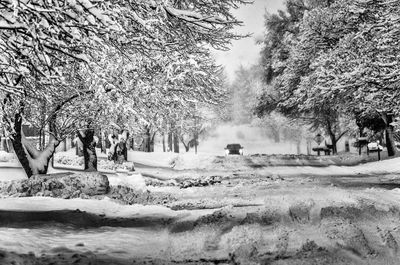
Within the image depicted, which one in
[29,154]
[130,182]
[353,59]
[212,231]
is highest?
[353,59]

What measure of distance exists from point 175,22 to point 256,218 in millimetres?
4159

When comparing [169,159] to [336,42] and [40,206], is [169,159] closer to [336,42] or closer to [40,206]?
[336,42]

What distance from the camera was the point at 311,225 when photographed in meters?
7.04

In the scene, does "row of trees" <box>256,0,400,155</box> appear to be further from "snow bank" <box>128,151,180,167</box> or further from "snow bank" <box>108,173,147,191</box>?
"snow bank" <box>128,151,180,167</box>

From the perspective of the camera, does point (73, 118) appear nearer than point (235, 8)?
No

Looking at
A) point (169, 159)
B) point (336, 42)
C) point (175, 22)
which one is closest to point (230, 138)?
point (169, 159)

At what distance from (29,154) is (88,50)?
707 centimetres

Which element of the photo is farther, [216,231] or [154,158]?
[154,158]

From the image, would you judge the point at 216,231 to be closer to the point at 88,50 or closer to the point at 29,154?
the point at 88,50

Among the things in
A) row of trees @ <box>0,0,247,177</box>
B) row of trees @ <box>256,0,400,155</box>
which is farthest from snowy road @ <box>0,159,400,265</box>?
row of trees @ <box>256,0,400,155</box>

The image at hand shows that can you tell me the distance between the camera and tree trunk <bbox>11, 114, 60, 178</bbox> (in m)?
12.7

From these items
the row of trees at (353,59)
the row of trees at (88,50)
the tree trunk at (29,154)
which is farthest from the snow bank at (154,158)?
the tree trunk at (29,154)

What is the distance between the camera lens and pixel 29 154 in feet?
44.0

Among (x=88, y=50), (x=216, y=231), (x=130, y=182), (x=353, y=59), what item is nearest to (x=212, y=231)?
(x=216, y=231)
